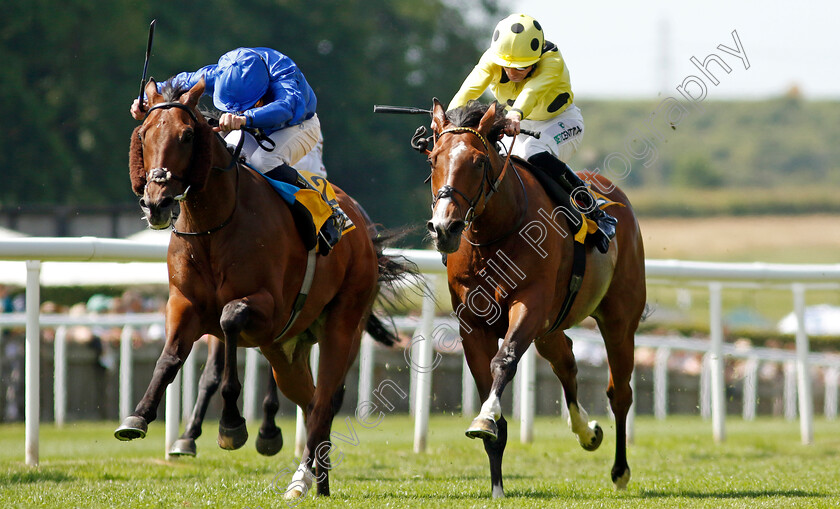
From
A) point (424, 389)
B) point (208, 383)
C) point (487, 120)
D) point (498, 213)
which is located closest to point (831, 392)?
point (424, 389)

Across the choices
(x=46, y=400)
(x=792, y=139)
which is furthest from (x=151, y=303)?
(x=792, y=139)

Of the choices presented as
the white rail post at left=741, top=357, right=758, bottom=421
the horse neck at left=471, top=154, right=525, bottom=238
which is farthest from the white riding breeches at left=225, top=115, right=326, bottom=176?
the white rail post at left=741, top=357, right=758, bottom=421

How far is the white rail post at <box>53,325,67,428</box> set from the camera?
11.5 metres

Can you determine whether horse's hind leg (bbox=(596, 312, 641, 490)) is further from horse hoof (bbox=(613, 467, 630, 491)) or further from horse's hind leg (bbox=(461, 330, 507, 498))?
horse's hind leg (bbox=(461, 330, 507, 498))

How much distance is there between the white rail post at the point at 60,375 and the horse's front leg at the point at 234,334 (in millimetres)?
6192

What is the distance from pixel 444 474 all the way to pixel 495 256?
5.88 ft

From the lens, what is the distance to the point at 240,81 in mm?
6164

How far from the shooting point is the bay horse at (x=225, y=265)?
5223 mm

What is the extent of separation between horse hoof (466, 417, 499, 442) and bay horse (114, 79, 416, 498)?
102 centimetres

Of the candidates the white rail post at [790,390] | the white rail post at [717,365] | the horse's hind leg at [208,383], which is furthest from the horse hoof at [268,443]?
the white rail post at [790,390]

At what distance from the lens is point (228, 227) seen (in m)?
5.62

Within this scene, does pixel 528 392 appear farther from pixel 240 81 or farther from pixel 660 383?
pixel 660 383

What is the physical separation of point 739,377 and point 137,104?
12126mm

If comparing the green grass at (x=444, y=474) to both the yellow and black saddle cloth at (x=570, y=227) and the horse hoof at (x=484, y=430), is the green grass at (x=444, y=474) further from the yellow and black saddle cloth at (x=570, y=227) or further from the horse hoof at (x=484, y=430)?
the yellow and black saddle cloth at (x=570, y=227)
